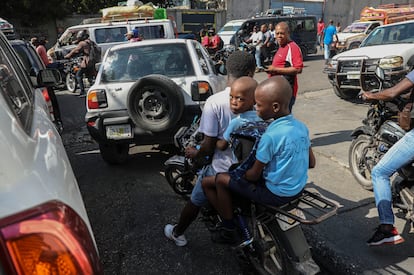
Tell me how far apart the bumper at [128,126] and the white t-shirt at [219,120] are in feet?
5.69

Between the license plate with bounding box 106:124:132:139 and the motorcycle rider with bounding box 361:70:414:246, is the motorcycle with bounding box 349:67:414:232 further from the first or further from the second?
the license plate with bounding box 106:124:132:139

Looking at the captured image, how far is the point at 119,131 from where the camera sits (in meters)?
4.46

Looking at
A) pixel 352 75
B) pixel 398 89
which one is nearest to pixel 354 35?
pixel 352 75

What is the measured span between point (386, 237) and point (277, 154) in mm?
1376

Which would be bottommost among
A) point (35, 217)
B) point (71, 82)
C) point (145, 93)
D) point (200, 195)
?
point (71, 82)

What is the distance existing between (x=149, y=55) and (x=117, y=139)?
1334mm

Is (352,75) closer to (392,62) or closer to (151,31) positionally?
(392,62)

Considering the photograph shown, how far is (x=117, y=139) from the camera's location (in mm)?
4469

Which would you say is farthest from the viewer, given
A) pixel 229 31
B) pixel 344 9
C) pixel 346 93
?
pixel 344 9

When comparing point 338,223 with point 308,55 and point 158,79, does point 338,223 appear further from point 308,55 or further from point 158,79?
point 308,55

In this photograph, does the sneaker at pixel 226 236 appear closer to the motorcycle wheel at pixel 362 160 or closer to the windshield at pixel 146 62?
the motorcycle wheel at pixel 362 160

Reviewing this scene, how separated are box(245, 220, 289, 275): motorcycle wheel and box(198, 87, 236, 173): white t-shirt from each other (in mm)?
570

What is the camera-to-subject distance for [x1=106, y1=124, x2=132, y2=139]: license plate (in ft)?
14.6

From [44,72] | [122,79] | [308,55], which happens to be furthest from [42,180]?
[308,55]
